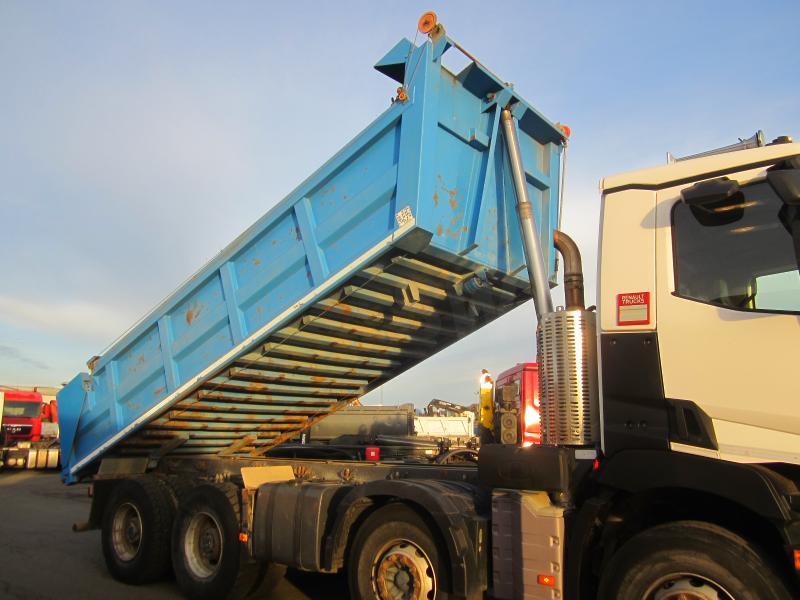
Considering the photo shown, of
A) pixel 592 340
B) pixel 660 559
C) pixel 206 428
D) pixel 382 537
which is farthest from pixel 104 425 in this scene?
pixel 660 559

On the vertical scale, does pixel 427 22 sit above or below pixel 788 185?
above

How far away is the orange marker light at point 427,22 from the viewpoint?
421 cm

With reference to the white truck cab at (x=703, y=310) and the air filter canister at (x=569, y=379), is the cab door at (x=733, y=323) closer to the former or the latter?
the white truck cab at (x=703, y=310)

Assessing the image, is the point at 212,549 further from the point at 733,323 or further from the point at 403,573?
the point at 733,323

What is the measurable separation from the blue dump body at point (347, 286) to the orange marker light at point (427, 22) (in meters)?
0.11

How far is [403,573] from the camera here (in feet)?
13.0

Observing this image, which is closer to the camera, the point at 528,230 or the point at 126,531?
the point at 528,230

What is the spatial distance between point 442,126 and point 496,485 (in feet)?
7.75

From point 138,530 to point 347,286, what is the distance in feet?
11.6

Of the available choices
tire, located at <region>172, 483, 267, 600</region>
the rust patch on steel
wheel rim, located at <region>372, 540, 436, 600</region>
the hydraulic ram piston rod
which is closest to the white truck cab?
the hydraulic ram piston rod

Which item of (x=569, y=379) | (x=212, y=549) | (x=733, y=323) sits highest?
(x=733, y=323)

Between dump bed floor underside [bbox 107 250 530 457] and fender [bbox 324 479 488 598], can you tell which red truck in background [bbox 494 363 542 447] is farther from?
fender [bbox 324 479 488 598]

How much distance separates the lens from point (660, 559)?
2.89 m

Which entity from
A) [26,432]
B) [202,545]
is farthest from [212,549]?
[26,432]
